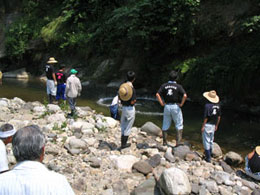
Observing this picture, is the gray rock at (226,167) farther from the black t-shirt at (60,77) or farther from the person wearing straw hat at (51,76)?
the person wearing straw hat at (51,76)

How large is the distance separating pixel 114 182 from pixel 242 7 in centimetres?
1134

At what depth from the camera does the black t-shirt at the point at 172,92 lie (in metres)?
5.40

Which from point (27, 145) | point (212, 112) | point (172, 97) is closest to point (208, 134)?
point (212, 112)

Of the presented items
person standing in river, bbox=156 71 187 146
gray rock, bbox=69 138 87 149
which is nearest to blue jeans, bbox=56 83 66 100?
gray rock, bbox=69 138 87 149

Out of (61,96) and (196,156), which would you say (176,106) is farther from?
(61,96)

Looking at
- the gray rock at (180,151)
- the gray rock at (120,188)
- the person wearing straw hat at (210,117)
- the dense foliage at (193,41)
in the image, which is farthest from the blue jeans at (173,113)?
the dense foliage at (193,41)

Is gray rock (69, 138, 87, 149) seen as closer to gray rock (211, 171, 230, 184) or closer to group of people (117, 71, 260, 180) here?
group of people (117, 71, 260, 180)

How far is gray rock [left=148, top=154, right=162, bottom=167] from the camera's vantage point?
4.81m

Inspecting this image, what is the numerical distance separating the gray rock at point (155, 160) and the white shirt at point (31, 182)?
3.26 meters

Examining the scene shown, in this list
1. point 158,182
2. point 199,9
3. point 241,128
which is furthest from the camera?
point 199,9

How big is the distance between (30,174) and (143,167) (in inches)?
121

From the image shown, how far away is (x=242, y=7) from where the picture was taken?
12.1 metres

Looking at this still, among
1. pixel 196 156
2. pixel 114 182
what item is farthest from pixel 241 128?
pixel 114 182

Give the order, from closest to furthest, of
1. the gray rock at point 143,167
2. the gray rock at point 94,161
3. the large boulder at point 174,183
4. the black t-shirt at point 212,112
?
the large boulder at point 174,183
the gray rock at point 143,167
the gray rock at point 94,161
the black t-shirt at point 212,112
